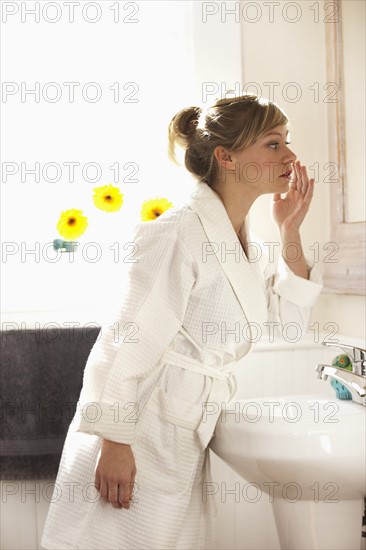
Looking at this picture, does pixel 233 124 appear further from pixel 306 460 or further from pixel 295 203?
pixel 306 460

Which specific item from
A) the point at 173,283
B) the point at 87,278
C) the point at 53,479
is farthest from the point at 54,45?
the point at 53,479

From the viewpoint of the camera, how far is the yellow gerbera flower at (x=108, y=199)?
1847 millimetres

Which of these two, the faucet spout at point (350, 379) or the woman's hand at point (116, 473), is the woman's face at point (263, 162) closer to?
the faucet spout at point (350, 379)

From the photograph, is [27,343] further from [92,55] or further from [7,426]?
[92,55]

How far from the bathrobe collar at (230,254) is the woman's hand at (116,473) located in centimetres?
33

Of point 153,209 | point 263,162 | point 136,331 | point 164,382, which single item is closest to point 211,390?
point 164,382

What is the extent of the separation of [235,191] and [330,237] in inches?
21.2

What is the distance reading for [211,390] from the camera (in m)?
1.37

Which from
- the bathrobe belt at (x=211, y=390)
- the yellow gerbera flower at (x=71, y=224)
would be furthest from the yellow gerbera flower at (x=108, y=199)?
the bathrobe belt at (x=211, y=390)

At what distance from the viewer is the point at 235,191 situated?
1454 millimetres

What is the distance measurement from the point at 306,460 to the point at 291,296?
385mm

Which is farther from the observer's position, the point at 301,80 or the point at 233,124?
the point at 301,80

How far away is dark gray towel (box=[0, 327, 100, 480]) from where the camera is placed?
65.3 inches

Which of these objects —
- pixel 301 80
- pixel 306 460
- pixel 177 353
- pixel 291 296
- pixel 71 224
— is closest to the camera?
pixel 306 460
